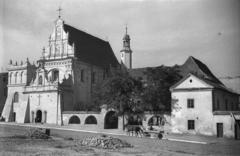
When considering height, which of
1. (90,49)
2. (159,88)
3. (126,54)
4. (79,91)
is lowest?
(159,88)

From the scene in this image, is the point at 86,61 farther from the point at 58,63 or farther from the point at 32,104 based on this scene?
the point at 32,104

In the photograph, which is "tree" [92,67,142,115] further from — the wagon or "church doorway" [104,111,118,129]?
the wagon

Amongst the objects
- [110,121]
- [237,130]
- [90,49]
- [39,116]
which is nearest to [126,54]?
[90,49]

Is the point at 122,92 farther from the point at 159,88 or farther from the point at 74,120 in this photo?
the point at 74,120

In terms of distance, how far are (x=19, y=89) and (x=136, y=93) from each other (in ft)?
91.0

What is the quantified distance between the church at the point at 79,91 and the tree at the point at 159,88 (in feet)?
4.35

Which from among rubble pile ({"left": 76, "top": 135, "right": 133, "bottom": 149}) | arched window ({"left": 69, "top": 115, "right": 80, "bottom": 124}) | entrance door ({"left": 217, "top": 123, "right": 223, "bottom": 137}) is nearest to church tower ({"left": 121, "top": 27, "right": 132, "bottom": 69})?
arched window ({"left": 69, "top": 115, "right": 80, "bottom": 124})

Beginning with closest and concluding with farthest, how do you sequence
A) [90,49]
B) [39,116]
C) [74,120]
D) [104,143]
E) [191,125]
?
[104,143], [191,125], [74,120], [39,116], [90,49]

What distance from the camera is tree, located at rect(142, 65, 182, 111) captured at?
1353 inches

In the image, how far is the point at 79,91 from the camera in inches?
2021

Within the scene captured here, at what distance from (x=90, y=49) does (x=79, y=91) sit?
10.2m

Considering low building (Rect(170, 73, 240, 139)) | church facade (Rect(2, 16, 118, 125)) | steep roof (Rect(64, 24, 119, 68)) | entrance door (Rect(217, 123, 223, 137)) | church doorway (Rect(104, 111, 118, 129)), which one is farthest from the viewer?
steep roof (Rect(64, 24, 119, 68))

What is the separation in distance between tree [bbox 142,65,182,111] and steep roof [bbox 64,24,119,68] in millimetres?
18940

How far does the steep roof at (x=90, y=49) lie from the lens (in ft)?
174
